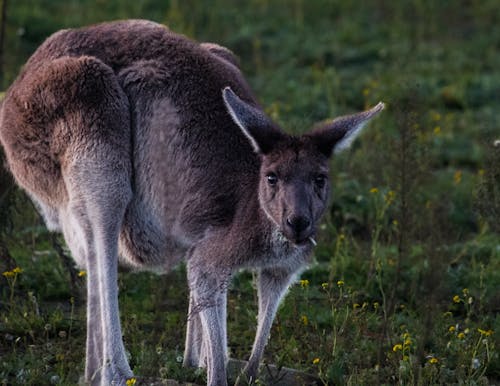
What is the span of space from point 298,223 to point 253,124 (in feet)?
1.96

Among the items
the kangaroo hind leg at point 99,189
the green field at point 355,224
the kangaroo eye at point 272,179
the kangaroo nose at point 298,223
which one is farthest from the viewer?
the green field at point 355,224

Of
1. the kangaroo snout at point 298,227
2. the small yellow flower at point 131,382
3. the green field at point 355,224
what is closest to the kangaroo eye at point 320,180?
the kangaroo snout at point 298,227

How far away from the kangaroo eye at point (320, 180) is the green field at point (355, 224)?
38cm

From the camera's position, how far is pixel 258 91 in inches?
408

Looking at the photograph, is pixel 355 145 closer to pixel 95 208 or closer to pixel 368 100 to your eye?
pixel 368 100

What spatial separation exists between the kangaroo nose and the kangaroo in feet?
0.68

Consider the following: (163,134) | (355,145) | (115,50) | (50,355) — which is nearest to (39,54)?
(115,50)

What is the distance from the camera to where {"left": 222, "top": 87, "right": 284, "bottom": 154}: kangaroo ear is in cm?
532

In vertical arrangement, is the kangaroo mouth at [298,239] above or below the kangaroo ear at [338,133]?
below

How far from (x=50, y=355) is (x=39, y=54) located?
161 cm

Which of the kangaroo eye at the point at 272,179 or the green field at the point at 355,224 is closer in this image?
the kangaroo eye at the point at 272,179

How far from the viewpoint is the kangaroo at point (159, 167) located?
211 inches

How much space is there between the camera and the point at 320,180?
17.4ft

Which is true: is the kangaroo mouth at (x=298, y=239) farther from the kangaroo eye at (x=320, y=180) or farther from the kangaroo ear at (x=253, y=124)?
the kangaroo ear at (x=253, y=124)
